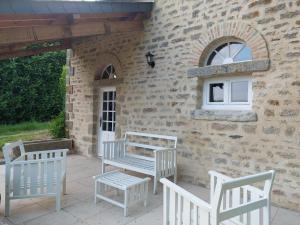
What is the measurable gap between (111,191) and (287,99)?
3.03 m

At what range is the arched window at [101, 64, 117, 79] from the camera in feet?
22.2

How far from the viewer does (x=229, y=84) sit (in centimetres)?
454

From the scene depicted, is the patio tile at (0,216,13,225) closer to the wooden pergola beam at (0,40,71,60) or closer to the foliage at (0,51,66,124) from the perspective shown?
the wooden pergola beam at (0,40,71,60)

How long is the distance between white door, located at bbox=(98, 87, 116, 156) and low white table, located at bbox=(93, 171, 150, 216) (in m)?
A: 2.96

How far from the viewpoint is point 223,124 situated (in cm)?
442

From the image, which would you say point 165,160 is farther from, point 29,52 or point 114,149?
point 29,52

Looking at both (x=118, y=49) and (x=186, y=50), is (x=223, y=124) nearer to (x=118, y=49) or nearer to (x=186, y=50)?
Result: (x=186, y=50)

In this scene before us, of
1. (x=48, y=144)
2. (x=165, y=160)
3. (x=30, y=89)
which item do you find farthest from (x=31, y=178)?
(x=30, y=89)

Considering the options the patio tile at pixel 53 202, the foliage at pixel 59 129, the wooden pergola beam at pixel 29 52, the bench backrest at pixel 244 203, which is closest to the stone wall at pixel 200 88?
the wooden pergola beam at pixel 29 52

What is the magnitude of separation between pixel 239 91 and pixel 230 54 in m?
0.67

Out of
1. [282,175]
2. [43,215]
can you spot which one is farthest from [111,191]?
[282,175]

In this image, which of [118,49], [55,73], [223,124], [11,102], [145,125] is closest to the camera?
[223,124]

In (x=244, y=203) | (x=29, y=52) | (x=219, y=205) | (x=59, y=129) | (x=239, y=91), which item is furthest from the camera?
(x=59, y=129)

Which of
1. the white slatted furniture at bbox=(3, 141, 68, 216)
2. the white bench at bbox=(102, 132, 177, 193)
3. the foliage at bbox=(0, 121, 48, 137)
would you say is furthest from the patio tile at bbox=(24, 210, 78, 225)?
the foliage at bbox=(0, 121, 48, 137)
